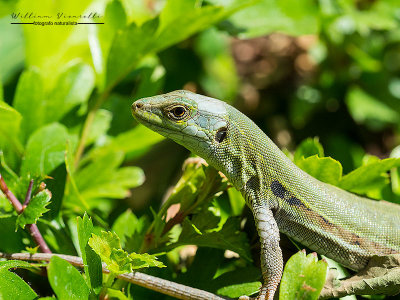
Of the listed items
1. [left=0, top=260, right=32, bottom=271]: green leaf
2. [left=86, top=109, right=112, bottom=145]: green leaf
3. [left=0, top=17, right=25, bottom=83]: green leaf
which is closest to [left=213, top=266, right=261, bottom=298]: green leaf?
[left=0, top=260, right=32, bottom=271]: green leaf

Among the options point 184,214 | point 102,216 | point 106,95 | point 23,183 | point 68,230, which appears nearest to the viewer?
point 23,183

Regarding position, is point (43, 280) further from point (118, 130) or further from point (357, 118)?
point (357, 118)

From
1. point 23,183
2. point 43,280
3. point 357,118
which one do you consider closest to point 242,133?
point 23,183

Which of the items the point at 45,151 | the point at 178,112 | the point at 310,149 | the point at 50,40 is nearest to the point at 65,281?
the point at 45,151

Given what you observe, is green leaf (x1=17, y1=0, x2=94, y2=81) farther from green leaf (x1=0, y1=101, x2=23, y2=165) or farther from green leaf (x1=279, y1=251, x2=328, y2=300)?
green leaf (x1=279, y1=251, x2=328, y2=300)

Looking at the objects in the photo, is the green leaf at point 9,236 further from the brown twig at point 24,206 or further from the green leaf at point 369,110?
the green leaf at point 369,110

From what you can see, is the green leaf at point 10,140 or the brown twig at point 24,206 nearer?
the brown twig at point 24,206

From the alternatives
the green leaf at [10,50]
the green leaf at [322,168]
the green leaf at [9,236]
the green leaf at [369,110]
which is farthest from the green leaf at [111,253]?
the green leaf at [369,110]
